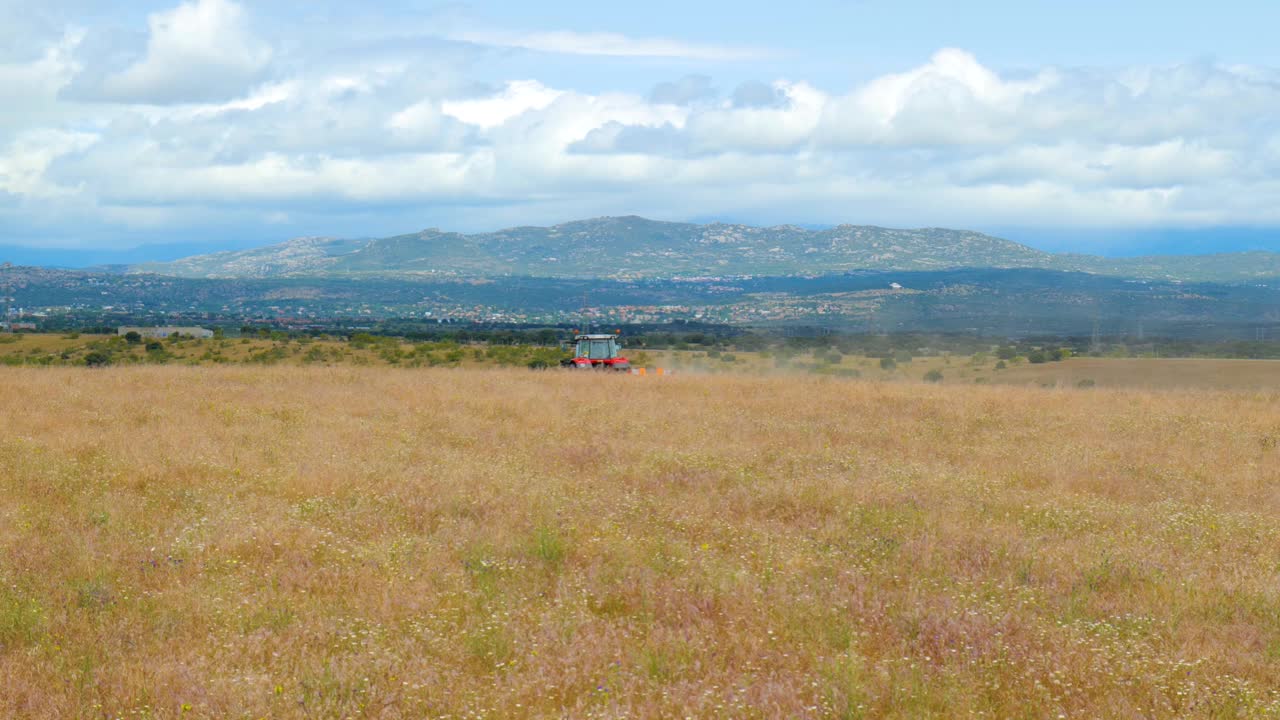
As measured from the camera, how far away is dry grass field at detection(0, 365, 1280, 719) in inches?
267

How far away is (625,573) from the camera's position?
9.40 meters

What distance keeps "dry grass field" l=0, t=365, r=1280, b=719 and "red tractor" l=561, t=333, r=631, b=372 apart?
19179mm

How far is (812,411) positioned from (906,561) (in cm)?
1278

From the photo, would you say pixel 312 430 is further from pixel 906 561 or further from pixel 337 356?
pixel 337 356

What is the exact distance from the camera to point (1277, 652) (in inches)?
296

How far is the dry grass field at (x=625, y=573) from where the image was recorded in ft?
22.2

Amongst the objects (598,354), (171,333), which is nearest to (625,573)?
(598,354)

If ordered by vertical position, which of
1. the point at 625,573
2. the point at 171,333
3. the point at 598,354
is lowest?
the point at 171,333

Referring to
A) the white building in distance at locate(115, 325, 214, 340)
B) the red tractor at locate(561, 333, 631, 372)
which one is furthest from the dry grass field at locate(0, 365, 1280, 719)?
the white building in distance at locate(115, 325, 214, 340)

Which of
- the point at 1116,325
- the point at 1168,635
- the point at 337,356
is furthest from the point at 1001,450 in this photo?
the point at 1116,325

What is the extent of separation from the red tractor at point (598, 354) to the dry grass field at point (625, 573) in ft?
62.9

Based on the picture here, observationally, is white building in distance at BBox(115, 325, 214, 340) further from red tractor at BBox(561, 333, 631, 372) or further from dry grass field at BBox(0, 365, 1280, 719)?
dry grass field at BBox(0, 365, 1280, 719)

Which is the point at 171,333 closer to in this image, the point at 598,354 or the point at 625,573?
the point at 598,354

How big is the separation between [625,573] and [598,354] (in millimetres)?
30106
